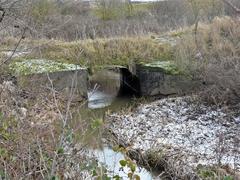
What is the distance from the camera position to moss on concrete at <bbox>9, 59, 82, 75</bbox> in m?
10.7

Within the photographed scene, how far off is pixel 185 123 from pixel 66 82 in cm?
425

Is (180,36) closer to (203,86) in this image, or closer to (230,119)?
(203,86)

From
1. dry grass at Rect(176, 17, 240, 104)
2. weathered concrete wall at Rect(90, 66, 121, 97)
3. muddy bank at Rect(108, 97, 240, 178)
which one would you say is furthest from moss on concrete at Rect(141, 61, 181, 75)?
weathered concrete wall at Rect(90, 66, 121, 97)

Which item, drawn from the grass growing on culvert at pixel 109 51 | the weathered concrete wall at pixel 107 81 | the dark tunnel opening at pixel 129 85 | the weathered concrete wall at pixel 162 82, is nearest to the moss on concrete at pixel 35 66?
the grass growing on culvert at pixel 109 51

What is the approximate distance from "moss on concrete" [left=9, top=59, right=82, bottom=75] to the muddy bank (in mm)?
2035

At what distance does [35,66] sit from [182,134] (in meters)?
A: 4.56

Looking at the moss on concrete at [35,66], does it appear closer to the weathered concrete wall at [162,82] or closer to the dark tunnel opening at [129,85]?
the dark tunnel opening at [129,85]

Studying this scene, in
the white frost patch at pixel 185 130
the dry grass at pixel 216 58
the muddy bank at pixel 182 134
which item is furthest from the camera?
the dry grass at pixel 216 58

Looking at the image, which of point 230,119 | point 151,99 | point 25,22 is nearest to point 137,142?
point 230,119

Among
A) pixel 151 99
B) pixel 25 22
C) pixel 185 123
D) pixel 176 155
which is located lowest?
pixel 151 99

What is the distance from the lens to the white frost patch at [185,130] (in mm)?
7855

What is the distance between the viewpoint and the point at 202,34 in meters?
15.3

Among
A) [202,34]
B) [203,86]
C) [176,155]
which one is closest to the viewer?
[176,155]

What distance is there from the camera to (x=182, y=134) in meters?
9.52
